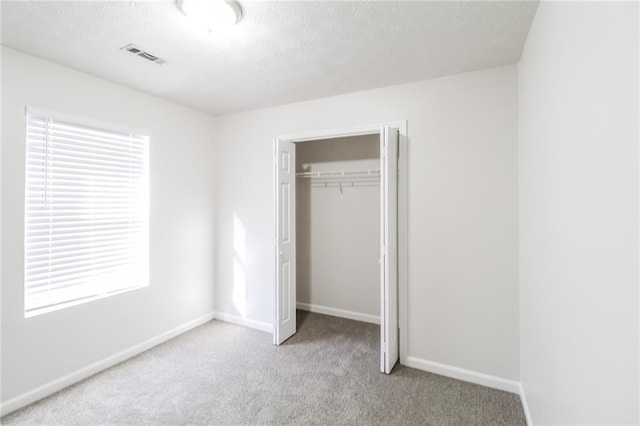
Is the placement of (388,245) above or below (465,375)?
above

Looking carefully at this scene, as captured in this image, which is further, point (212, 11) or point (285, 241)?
point (285, 241)

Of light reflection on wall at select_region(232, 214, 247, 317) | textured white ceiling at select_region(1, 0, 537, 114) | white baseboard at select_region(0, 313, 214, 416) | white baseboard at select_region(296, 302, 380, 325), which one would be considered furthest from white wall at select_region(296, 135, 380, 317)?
white baseboard at select_region(0, 313, 214, 416)

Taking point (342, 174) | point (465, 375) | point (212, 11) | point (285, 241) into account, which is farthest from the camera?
point (342, 174)

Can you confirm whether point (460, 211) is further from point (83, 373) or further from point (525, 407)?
point (83, 373)

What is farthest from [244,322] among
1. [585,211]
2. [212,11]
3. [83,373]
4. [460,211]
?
[585,211]

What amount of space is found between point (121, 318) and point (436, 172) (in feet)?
10.6

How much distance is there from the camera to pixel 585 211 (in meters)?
1.09

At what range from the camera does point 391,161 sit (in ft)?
8.82

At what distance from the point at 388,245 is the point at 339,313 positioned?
5.86 feet

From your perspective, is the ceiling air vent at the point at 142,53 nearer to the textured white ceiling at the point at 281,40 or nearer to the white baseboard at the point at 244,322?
the textured white ceiling at the point at 281,40

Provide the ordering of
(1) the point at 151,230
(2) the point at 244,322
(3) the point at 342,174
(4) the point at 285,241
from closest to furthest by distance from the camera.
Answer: (1) the point at 151,230 < (4) the point at 285,241 < (2) the point at 244,322 < (3) the point at 342,174

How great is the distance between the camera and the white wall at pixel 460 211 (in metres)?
2.44

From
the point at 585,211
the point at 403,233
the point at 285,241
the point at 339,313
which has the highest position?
the point at 585,211

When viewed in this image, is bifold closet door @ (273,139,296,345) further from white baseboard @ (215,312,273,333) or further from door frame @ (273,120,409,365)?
door frame @ (273,120,409,365)
